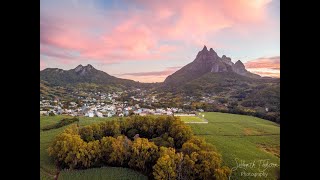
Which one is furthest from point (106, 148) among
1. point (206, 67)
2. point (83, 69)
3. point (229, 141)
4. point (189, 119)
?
point (206, 67)

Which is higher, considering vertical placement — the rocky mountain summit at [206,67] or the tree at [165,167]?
the rocky mountain summit at [206,67]

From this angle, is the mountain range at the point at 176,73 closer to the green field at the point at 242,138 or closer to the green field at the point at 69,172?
the green field at the point at 242,138

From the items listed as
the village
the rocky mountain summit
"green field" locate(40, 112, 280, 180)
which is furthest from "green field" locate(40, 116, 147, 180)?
the rocky mountain summit

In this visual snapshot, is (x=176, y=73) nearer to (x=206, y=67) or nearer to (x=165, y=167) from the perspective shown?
(x=206, y=67)

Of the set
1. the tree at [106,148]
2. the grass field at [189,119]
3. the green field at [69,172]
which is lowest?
the green field at [69,172]

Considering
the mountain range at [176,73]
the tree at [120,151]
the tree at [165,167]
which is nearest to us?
the tree at [165,167]

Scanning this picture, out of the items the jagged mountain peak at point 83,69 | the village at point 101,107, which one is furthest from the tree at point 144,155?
the jagged mountain peak at point 83,69

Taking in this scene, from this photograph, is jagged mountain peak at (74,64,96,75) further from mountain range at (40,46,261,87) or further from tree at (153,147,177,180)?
tree at (153,147,177,180)
